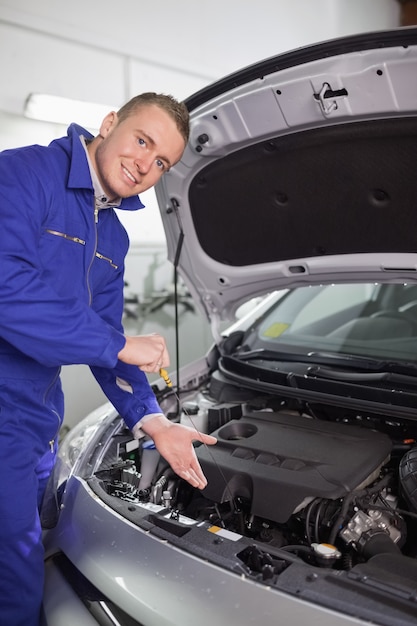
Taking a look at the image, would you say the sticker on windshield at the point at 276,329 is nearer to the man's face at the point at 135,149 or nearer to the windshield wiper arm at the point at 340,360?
the windshield wiper arm at the point at 340,360

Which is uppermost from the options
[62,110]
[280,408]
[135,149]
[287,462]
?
[62,110]

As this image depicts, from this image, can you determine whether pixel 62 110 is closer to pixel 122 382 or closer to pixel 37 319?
pixel 122 382

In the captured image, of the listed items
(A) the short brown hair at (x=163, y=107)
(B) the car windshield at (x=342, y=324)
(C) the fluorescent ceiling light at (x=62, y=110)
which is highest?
(C) the fluorescent ceiling light at (x=62, y=110)

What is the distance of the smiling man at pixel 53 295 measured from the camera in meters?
1.31

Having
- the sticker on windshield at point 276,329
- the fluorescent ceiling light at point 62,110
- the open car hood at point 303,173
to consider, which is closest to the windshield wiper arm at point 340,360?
the sticker on windshield at point 276,329

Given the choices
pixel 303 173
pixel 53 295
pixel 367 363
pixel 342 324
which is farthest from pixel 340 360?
pixel 53 295

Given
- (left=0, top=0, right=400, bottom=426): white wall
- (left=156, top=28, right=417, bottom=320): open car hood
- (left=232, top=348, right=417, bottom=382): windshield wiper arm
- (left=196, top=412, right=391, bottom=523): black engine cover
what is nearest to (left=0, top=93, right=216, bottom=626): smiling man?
(left=196, top=412, right=391, bottom=523): black engine cover

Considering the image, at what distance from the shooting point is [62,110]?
3.54 meters

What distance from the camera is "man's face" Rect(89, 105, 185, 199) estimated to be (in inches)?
59.5

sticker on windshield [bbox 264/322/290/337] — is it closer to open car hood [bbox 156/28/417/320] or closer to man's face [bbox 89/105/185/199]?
open car hood [bbox 156/28/417/320]

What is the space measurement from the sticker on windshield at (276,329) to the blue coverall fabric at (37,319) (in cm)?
100

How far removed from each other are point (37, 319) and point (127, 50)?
3248 millimetres

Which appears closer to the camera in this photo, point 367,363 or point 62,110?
point 367,363

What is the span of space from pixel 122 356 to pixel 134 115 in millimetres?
673
